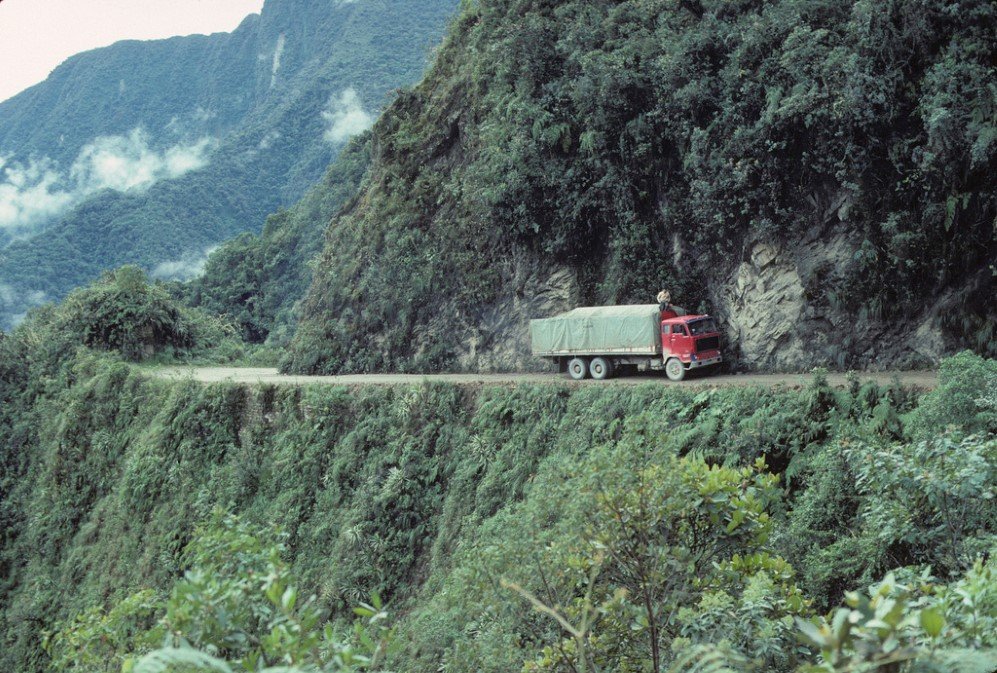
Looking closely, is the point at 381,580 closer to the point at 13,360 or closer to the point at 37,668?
the point at 37,668

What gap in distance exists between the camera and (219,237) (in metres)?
68.8

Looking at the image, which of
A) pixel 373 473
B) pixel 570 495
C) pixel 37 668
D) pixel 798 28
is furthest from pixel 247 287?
pixel 570 495

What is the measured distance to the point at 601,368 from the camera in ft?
55.9

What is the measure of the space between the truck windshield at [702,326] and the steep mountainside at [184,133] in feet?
155

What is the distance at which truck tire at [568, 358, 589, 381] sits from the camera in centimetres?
1741

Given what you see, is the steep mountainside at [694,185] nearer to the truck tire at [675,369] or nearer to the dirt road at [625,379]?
the dirt road at [625,379]

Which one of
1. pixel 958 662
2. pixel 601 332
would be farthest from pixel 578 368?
pixel 958 662

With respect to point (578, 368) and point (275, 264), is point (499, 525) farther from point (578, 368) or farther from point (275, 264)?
point (275, 264)

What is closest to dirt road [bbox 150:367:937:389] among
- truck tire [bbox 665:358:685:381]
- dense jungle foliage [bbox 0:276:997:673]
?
truck tire [bbox 665:358:685:381]

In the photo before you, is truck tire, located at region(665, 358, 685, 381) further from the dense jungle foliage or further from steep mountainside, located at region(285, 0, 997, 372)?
steep mountainside, located at region(285, 0, 997, 372)

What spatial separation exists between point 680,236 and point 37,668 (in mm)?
19778

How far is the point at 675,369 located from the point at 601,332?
73.4 inches

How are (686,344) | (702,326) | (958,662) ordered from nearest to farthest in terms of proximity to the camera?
(958,662) < (686,344) < (702,326)

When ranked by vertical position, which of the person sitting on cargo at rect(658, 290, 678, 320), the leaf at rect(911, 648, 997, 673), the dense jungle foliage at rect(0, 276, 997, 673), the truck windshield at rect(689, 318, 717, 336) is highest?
the person sitting on cargo at rect(658, 290, 678, 320)
